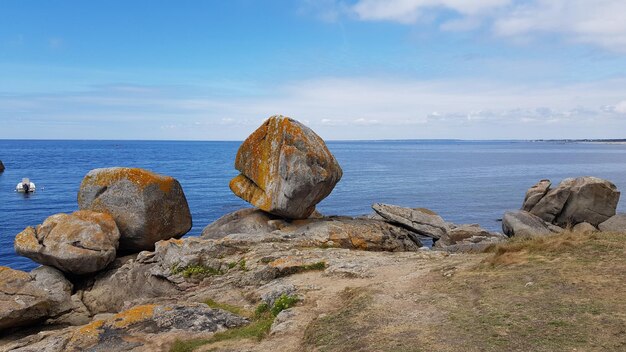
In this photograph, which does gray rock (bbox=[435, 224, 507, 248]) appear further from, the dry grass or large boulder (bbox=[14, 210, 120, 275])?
large boulder (bbox=[14, 210, 120, 275])

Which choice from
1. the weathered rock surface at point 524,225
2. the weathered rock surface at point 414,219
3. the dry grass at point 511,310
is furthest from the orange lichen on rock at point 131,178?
the weathered rock surface at point 524,225

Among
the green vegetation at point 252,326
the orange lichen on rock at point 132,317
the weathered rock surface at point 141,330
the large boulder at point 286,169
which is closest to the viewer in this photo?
the green vegetation at point 252,326

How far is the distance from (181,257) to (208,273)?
1.59 metres

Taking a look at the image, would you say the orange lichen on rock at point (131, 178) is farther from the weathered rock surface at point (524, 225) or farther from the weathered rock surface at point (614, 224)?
the weathered rock surface at point (614, 224)

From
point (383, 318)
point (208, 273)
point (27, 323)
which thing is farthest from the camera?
point (208, 273)

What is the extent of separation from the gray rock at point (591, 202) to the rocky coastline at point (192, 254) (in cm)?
1178

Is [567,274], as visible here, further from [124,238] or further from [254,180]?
[124,238]

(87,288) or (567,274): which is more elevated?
(567,274)

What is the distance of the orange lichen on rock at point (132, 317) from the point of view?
45.0 ft

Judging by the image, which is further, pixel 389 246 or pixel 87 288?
pixel 389 246

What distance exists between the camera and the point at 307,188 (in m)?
25.2

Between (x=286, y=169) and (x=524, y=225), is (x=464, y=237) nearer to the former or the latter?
(x=524, y=225)

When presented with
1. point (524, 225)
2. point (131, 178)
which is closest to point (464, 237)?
point (524, 225)

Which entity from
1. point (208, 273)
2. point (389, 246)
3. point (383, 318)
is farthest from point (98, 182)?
point (383, 318)
